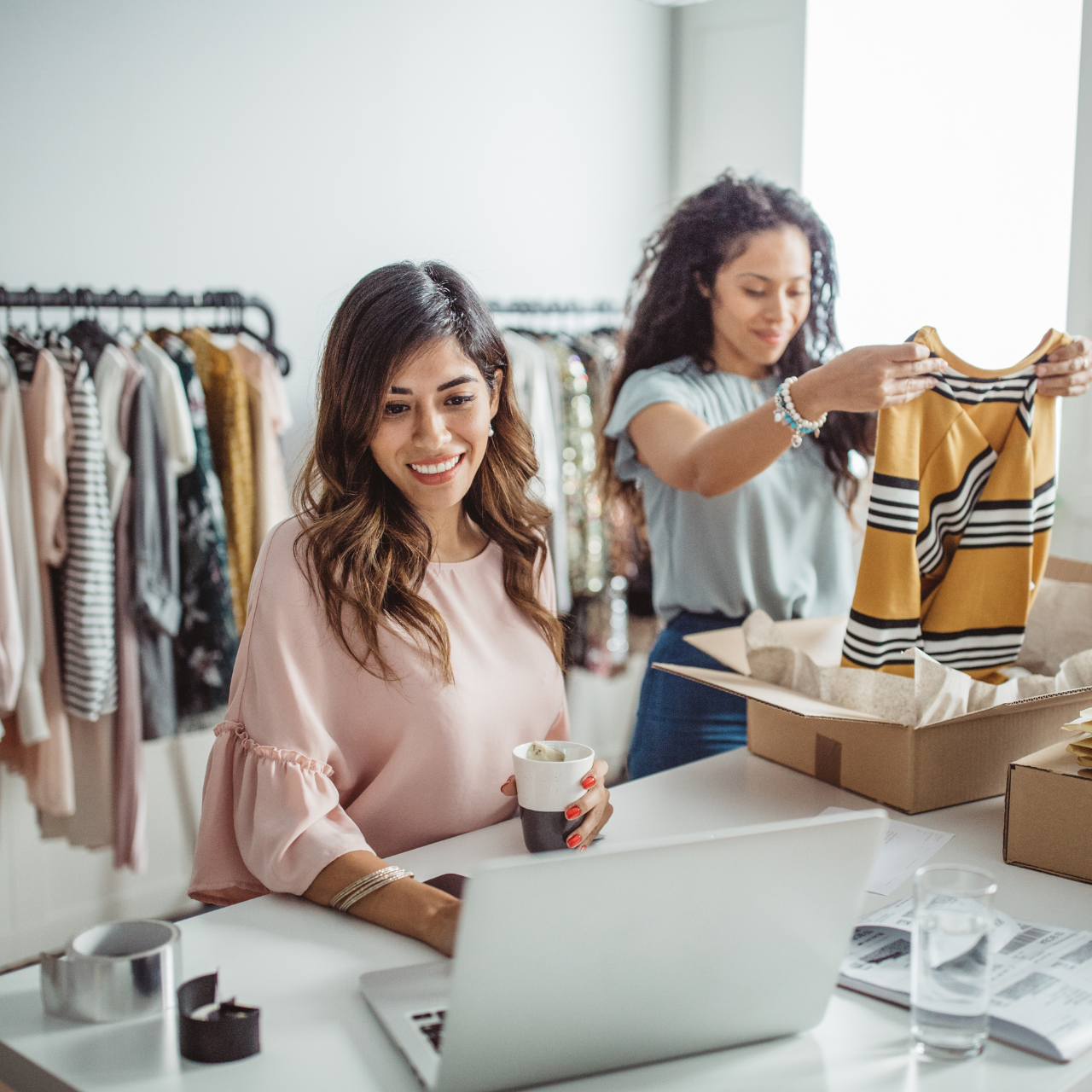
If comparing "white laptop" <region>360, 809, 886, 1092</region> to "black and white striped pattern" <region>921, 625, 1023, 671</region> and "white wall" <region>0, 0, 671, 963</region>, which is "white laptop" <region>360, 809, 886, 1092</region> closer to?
"black and white striped pattern" <region>921, 625, 1023, 671</region>

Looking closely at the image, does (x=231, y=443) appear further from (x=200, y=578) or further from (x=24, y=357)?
(x=24, y=357)

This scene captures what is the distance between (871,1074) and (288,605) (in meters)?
0.75

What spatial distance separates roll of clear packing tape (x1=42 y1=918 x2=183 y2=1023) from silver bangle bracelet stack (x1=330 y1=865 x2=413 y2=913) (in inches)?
8.1

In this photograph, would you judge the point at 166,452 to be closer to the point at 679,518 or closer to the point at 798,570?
the point at 679,518

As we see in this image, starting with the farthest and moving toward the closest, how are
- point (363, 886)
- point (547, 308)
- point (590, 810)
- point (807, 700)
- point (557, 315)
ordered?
point (557, 315), point (547, 308), point (807, 700), point (590, 810), point (363, 886)

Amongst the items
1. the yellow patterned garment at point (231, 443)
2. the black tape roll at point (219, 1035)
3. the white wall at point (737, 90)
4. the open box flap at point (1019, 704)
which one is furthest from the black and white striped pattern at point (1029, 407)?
the white wall at point (737, 90)

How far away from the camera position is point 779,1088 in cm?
85

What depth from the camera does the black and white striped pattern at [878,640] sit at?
5.05 feet

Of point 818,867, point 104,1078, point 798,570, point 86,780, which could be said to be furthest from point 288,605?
point 86,780

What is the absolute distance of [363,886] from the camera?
3.63ft

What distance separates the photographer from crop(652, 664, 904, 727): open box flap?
1.37 metres

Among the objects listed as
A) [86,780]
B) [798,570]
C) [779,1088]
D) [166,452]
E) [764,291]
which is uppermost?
[764,291]

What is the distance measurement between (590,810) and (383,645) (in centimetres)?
30

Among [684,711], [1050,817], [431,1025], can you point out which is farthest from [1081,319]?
[431,1025]
